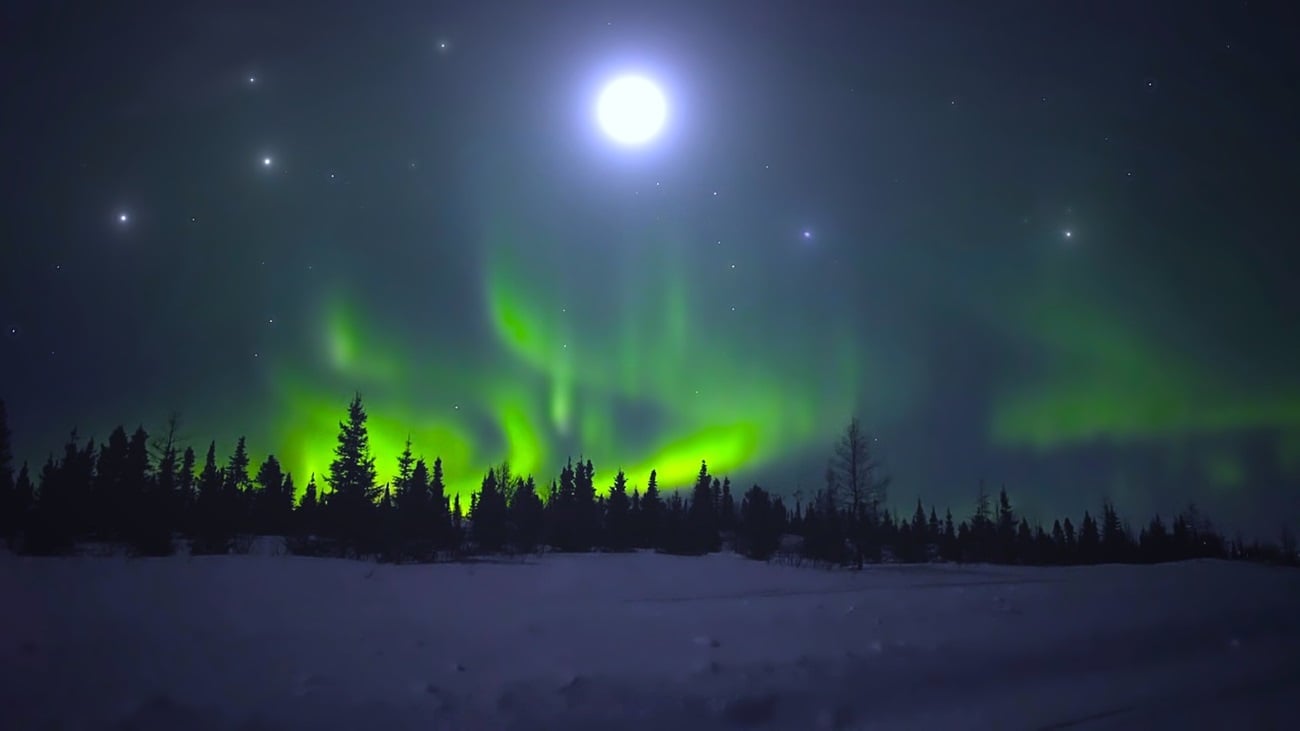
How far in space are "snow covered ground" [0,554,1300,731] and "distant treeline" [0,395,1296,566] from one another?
660 inches

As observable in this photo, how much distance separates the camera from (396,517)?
114ft

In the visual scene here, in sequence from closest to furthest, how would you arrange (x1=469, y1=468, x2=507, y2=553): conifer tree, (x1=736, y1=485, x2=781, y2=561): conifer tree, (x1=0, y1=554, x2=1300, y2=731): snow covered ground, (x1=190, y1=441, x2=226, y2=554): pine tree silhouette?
(x1=0, y1=554, x2=1300, y2=731): snow covered ground, (x1=190, y1=441, x2=226, y2=554): pine tree silhouette, (x1=469, y1=468, x2=507, y2=553): conifer tree, (x1=736, y1=485, x2=781, y2=561): conifer tree

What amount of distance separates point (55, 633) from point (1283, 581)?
92.4 ft

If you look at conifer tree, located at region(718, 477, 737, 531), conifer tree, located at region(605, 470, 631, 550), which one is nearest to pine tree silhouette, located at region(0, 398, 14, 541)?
conifer tree, located at region(605, 470, 631, 550)

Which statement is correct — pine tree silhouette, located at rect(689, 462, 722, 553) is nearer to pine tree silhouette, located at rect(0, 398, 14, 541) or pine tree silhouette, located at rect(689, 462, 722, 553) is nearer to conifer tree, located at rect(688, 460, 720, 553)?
conifer tree, located at rect(688, 460, 720, 553)

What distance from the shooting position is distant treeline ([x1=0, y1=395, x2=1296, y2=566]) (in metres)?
28.7

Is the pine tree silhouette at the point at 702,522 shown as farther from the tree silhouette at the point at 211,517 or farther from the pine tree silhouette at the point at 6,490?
the pine tree silhouette at the point at 6,490

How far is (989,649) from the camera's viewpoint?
9195 mm

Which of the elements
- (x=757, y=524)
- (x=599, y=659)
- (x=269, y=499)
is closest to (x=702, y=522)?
(x=757, y=524)

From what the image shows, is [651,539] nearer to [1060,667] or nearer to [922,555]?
[922,555]

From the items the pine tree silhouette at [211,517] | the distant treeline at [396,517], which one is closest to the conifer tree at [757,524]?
the distant treeline at [396,517]

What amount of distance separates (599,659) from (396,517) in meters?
30.5

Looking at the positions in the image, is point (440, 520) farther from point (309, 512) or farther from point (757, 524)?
point (757, 524)

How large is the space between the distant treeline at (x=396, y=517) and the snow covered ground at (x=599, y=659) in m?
16.8
